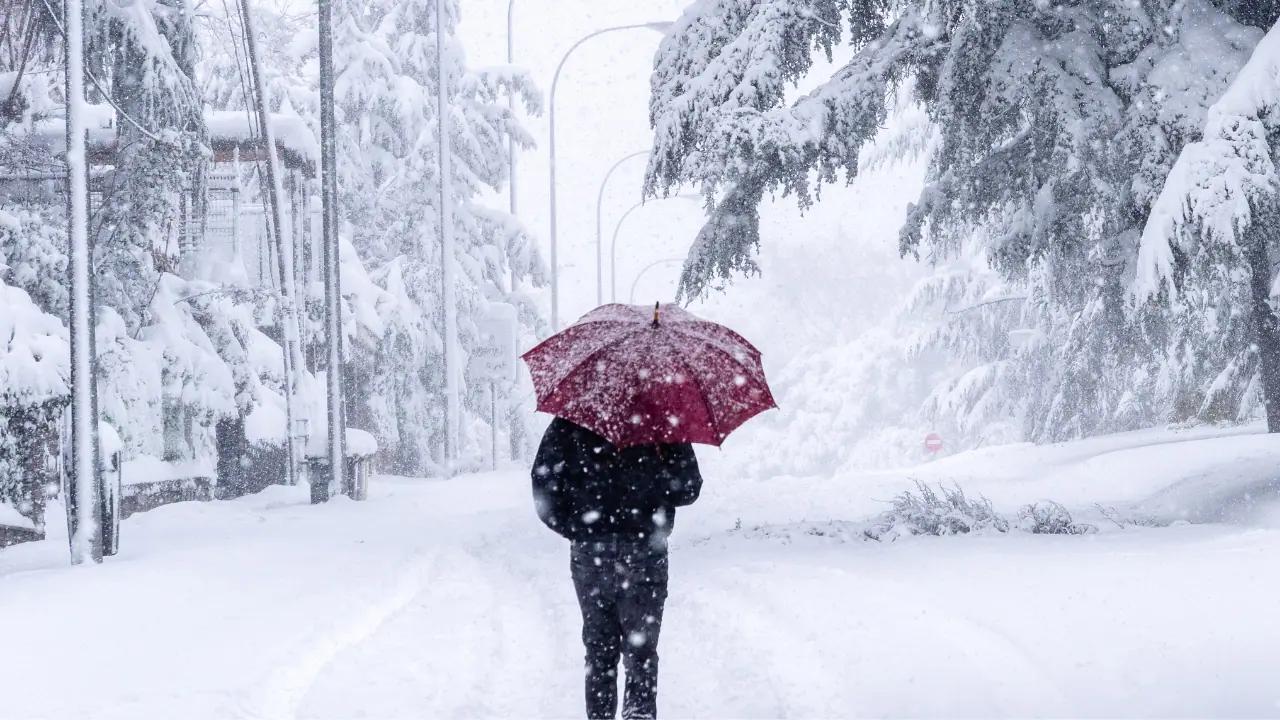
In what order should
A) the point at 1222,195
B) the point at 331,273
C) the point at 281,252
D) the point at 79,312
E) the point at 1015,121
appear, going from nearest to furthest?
the point at 79,312
the point at 1222,195
the point at 1015,121
the point at 331,273
the point at 281,252

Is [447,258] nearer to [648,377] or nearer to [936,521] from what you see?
[936,521]

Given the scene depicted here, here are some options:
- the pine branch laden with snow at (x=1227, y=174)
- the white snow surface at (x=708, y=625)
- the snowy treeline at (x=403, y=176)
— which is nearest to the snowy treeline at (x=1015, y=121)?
the pine branch laden with snow at (x=1227, y=174)

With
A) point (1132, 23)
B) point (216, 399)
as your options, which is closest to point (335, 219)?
point (216, 399)

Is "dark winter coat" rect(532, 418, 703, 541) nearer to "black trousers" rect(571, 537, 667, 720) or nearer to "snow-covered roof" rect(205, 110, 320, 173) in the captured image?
"black trousers" rect(571, 537, 667, 720)

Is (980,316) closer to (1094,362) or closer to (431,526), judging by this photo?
(1094,362)

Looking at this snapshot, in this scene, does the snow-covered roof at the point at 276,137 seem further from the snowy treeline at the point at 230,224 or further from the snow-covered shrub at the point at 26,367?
the snow-covered shrub at the point at 26,367

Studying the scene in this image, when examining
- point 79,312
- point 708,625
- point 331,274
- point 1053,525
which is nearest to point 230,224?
point 331,274

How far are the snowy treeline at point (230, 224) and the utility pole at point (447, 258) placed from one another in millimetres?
A: 1932

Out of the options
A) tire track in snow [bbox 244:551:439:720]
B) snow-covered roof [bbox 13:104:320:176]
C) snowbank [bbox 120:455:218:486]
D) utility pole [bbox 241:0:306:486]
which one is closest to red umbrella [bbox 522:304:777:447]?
tire track in snow [bbox 244:551:439:720]

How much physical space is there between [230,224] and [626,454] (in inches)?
826

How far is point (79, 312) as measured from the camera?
33.7 feet

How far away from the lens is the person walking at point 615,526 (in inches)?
205

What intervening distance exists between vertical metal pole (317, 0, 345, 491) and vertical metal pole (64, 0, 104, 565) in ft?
22.8

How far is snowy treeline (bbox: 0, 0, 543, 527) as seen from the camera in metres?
14.9
